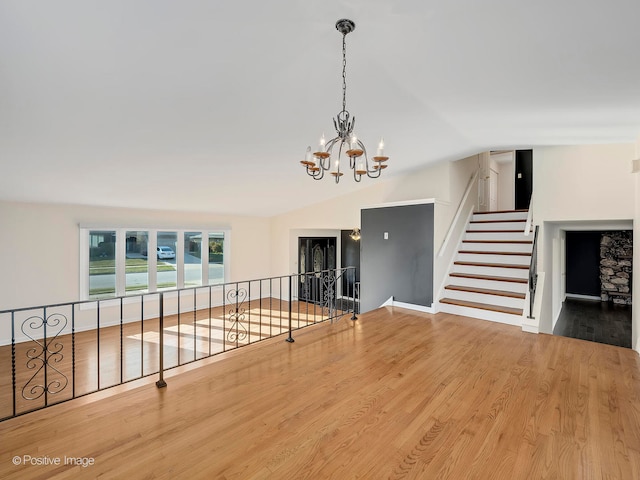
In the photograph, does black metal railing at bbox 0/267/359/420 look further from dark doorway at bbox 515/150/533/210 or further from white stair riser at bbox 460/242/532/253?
dark doorway at bbox 515/150/533/210

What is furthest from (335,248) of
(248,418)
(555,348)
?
(248,418)

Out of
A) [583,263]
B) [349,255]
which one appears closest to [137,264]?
[349,255]

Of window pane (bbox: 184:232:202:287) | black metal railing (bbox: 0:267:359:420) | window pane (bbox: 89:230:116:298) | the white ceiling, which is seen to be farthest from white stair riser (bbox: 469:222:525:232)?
window pane (bbox: 89:230:116:298)

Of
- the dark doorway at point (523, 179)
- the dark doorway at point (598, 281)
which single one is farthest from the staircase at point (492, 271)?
the dark doorway at point (523, 179)

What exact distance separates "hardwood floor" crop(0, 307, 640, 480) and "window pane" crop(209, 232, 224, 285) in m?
4.99

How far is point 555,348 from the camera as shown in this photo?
3541 mm

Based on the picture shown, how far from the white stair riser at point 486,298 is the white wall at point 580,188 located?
385 millimetres

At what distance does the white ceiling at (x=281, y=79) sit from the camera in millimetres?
1834

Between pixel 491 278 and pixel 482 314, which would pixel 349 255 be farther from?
pixel 482 314

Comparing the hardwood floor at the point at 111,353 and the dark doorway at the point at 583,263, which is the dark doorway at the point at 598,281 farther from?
the hardwood floor at the point at 111,353

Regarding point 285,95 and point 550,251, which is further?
point 550,251

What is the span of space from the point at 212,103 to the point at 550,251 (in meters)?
5.78

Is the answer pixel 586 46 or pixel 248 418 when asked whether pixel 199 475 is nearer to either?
pixel 248 418

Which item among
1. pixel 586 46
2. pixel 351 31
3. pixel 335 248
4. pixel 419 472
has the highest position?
pixel 351 31
